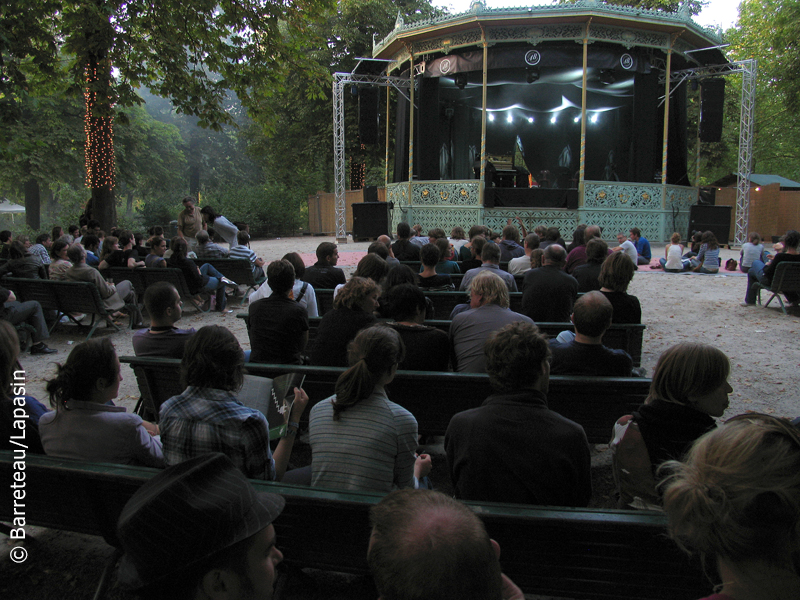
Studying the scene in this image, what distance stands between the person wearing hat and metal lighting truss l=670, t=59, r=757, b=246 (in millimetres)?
19126

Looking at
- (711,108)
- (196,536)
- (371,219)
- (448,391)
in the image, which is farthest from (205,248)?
(711,108)

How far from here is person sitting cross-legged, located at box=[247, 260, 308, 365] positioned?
4.11m

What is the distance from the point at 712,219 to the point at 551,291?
→ 13959mm

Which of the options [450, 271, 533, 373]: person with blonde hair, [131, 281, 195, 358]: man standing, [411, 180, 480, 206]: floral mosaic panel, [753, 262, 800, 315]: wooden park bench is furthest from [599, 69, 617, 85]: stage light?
[131, 281, 195, 358]: man standing

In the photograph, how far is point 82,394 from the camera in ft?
8.09

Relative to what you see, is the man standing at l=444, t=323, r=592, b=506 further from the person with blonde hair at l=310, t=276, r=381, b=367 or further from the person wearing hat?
the person with blonde hair at l=310, t=276, r=381, b=367

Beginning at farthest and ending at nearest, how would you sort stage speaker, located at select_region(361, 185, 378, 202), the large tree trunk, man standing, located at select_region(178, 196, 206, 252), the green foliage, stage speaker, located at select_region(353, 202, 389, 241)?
the large tree trunk → the green foliage → stage speaker, located at select_region(361, 185, 378, 202) → stage speaker, located at select_region(353, 202, 389, 241) → man standing, located at select_region(178, 196, 206, 252)

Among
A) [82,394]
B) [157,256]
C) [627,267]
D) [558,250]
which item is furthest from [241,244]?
[82,394]

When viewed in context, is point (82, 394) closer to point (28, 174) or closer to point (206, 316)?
point (206, 316)

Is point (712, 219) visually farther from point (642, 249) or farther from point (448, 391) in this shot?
point (448, 391)

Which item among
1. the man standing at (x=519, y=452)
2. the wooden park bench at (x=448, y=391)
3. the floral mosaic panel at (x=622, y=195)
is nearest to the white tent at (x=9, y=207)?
the floral mosaic panel at (x=622, y=195)

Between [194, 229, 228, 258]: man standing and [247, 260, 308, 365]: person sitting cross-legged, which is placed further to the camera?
[194, 229, 228, 258]: man standing

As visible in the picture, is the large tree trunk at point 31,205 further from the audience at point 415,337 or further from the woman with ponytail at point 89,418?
the woman with ponytail at point 89,418

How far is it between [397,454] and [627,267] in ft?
9.68
